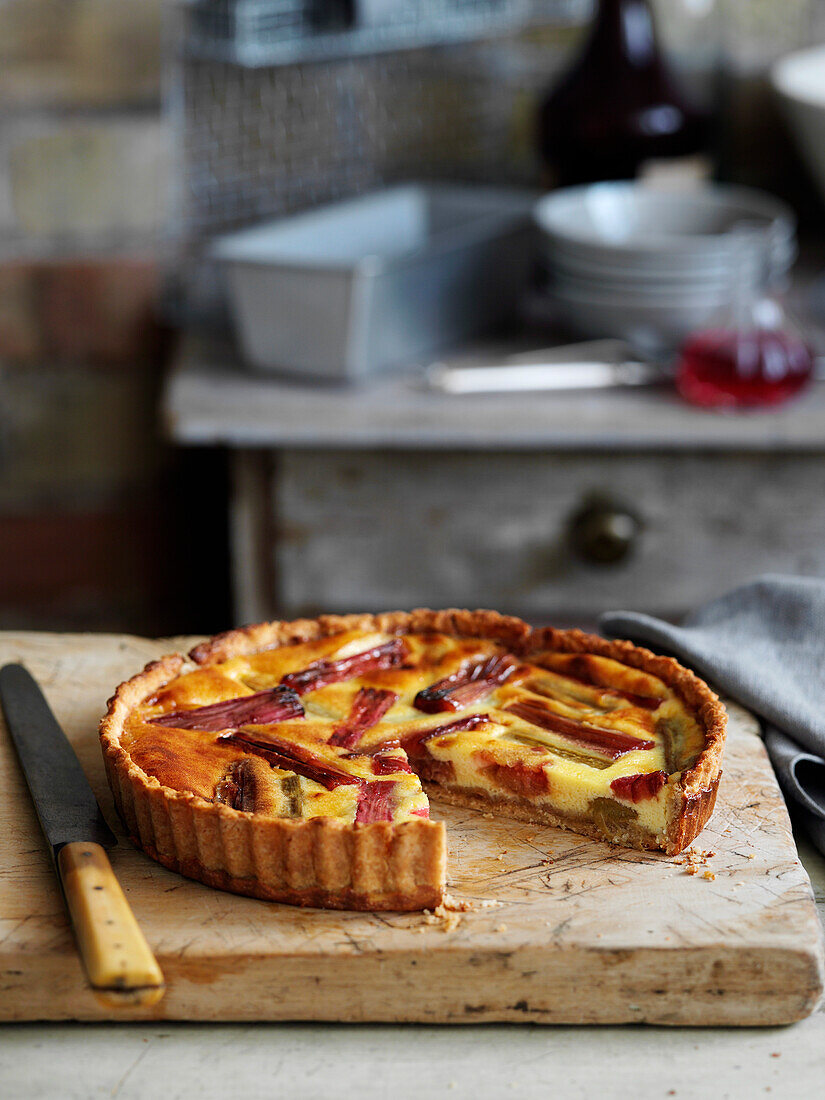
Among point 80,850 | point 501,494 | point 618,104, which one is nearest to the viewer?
point 80,850

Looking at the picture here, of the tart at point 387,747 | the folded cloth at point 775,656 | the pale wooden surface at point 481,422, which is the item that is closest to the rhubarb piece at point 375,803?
the tart at point 387,747

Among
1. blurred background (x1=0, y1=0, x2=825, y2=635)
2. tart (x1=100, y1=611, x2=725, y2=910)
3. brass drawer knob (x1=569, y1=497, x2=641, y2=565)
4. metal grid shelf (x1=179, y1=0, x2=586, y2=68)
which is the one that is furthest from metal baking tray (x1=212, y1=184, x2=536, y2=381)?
tart (x1=100, y1=611, x2=725, y2=910)

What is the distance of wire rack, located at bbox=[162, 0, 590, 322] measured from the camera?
249 cm

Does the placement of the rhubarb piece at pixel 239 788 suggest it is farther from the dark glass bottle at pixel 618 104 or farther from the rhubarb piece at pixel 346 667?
the dark glass bottle at pixel 618 104

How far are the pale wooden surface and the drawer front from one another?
Answer: 48 millimetres

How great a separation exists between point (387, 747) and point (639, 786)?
0.71 feet

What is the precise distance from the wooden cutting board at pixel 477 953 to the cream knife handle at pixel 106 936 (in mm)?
61

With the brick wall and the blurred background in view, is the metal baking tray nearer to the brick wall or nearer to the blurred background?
the blurred background

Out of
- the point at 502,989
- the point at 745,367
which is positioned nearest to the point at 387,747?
the point at 502,989

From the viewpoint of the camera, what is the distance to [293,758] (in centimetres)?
106

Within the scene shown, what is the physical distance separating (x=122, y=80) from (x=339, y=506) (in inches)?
35.9

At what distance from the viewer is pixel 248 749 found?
3.54 feet

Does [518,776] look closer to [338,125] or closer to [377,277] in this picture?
[377,277]

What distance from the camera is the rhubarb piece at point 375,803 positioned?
99cm
